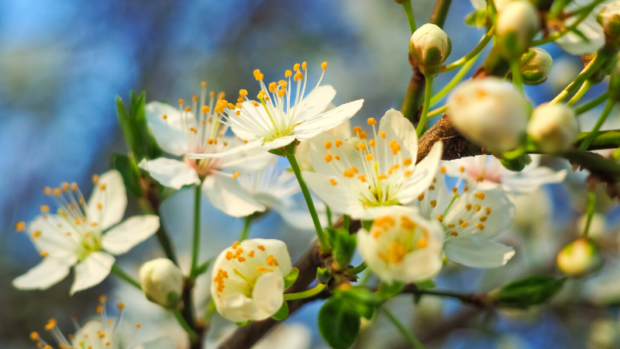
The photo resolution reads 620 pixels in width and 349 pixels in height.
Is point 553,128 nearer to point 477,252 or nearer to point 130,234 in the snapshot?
point 477,252

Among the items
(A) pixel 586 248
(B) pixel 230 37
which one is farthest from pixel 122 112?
(B) pixel 230 37

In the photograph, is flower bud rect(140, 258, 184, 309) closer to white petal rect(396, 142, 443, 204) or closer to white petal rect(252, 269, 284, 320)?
white petal rect(252, 269, 284, 320)

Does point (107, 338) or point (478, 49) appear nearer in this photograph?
point (478, 49)

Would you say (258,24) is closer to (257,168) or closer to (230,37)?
(230,37)

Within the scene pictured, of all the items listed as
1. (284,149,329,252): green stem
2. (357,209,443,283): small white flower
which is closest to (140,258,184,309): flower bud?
(284,149,329,252): green stem

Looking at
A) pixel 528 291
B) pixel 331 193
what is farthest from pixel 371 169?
pixel 528 291
